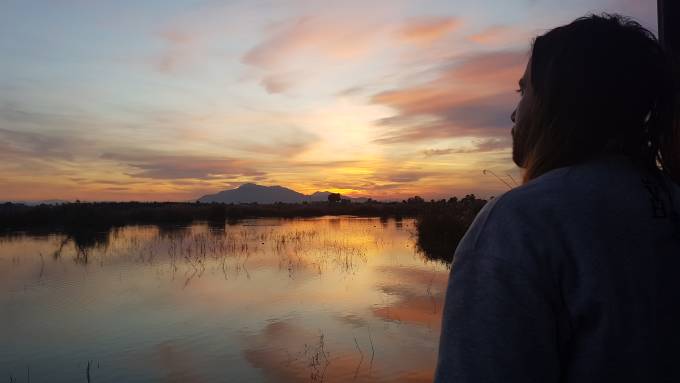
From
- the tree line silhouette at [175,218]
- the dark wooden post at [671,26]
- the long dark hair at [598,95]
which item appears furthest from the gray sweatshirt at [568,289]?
the tree line silhouette at [175,218]

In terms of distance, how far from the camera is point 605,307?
1036mm

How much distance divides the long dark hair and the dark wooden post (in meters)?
0.81

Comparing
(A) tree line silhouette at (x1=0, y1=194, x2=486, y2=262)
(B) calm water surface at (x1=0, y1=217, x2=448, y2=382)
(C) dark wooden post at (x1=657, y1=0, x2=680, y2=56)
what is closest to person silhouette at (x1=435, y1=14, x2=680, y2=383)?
(C) dark wooden post at (x1=657, y1=0, x2=680, y2=56)

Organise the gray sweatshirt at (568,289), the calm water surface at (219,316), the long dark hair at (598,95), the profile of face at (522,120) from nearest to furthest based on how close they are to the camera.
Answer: the gray sweatshirt at (568,289) < the long dark hair at (598,95) < the profile of face at (522,120) < the calm water surface at (219,316)

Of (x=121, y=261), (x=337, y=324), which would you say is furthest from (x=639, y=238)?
(x=121, y=261)

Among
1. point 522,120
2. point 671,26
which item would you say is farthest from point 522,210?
point 671,26

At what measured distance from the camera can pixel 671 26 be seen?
6.43ft

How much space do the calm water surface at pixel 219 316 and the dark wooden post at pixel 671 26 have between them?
5398mm

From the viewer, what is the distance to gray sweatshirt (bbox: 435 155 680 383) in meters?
1.02

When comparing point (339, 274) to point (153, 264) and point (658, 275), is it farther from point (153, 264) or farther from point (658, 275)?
point (658, 275)

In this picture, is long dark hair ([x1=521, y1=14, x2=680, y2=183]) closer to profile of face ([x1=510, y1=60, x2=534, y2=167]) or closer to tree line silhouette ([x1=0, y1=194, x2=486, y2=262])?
profile of face ([x1=510, y1=60, x2=534, y2=167])

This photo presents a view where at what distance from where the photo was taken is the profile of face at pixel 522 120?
1.33 meters

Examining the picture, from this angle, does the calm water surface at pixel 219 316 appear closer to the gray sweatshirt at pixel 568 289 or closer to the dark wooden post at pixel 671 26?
the dark wooden post at pixel 671 26

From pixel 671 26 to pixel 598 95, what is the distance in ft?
3.62
